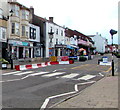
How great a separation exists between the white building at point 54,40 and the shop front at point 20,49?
6.65 metres

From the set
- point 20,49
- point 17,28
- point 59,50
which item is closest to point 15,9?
point 17,28

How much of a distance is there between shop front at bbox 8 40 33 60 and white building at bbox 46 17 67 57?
6649 millimetres

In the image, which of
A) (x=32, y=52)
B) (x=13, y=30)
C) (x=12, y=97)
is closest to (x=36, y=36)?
(x=32, y=52)

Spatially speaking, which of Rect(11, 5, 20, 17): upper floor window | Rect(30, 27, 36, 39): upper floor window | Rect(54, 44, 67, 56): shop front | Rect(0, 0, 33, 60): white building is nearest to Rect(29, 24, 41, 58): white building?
Rect(30, 27, 36, 39): upper floor window

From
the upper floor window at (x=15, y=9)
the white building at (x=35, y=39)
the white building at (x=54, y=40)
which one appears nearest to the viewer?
the upper floor window at (x=15, y=9)

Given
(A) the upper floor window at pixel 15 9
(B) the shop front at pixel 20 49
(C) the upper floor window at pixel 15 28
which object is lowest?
(B) the shop front at pixel 20 49

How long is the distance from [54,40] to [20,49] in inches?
539

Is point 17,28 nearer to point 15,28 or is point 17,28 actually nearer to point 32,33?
point 15,28

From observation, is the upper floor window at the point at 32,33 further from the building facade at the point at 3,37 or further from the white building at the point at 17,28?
the building facade at the point at 3,37

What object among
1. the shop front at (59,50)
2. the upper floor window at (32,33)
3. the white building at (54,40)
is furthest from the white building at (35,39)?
the shop front at (59,50)

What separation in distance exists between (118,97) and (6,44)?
2498 cm

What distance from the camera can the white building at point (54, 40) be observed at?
4341 cm

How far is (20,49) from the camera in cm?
3444

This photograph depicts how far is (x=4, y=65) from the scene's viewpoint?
2078 cm
